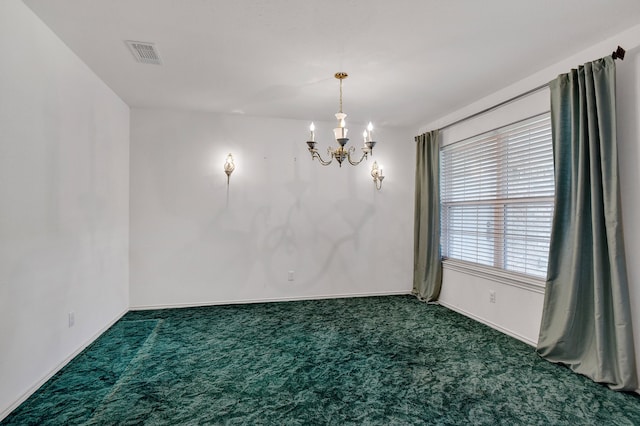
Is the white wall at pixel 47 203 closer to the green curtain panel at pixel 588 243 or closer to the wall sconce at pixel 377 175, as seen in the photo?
the wall sconce at pixel 377 175

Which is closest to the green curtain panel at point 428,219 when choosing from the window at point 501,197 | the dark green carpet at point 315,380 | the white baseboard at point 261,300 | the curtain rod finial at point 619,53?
the window at point 501,197

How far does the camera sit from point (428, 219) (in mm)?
4762

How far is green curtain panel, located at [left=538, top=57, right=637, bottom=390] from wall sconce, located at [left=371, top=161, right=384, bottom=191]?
2.50 meters

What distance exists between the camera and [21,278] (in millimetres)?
2213

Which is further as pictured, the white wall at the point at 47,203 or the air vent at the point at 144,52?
the air vent at the point at 144,52

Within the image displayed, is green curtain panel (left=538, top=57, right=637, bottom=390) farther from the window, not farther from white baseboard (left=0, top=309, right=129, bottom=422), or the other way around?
white baseboard (left=0, top=309, right=129, bottom=422)

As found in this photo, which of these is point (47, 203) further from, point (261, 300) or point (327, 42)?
point (261, 300)

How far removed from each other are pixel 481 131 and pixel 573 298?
2.13 metres

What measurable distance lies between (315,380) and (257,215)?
8.87ft

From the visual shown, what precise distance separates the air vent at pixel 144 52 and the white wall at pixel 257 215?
154 cm

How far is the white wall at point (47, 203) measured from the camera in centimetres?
210

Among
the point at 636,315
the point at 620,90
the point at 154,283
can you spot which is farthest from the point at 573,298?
the point at 154,283

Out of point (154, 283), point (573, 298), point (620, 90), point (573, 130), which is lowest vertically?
point (154, 283)

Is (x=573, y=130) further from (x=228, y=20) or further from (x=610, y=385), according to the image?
(x=228, y=20)
